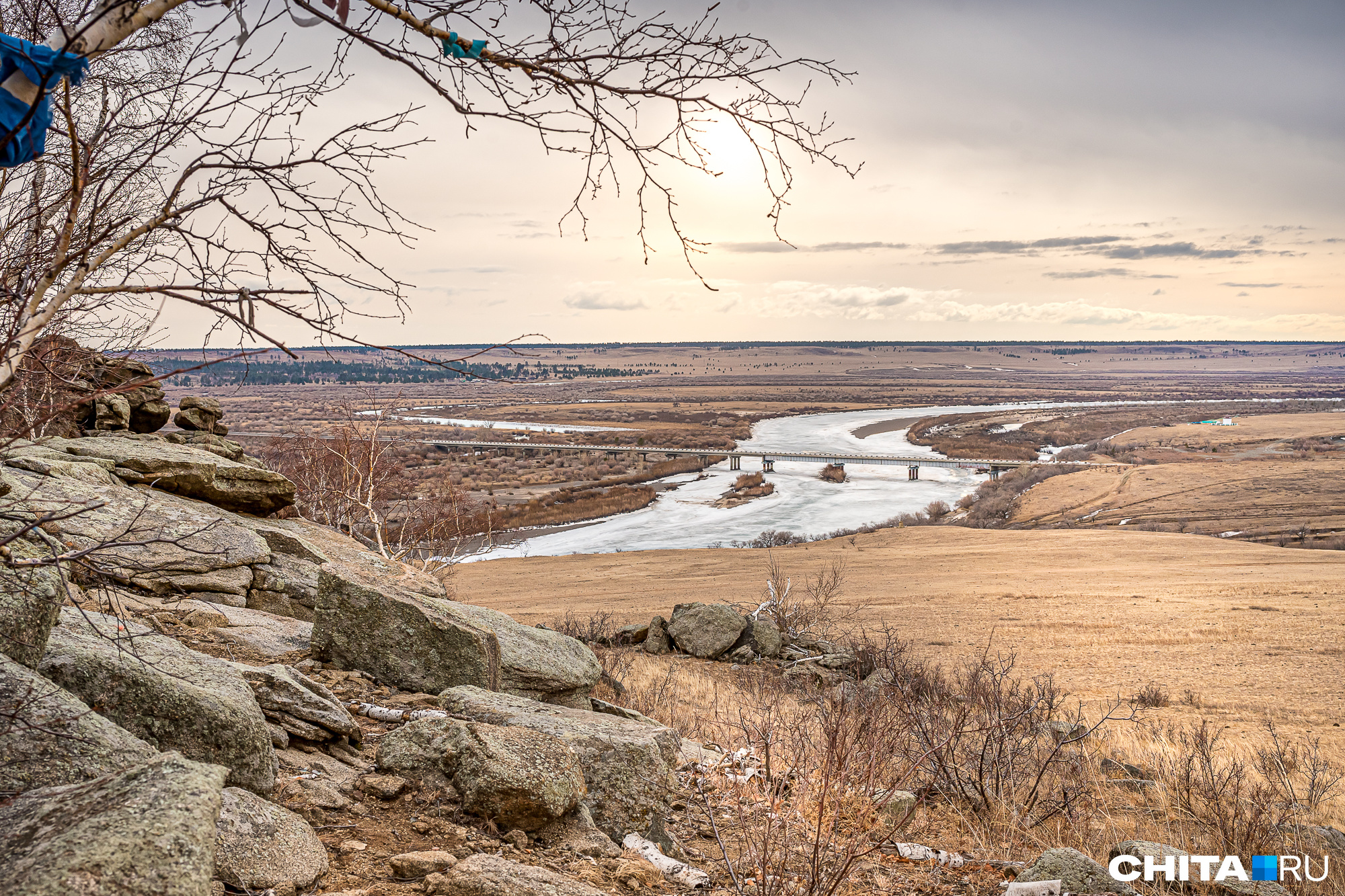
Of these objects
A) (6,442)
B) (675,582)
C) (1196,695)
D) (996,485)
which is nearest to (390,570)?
(6,442)

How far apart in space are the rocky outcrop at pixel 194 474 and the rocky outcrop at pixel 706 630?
334 inches

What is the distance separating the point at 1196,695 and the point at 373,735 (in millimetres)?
16227

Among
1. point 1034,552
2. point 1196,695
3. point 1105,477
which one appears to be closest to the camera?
point 1196,695

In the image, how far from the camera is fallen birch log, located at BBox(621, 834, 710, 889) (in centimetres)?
437

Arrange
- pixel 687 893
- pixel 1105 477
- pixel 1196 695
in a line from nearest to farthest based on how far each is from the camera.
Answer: pixel 687 893, pixel 1196 695, pixel 1105 477

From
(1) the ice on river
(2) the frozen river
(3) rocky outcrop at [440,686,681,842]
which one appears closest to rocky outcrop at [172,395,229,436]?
(3) rocky outcrop at [440,686,681,842]

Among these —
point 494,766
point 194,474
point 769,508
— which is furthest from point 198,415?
point 769,508

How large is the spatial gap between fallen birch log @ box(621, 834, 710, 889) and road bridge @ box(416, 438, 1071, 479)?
70313mm

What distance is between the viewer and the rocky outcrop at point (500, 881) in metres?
3.48

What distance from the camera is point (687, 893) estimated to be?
4.24 meters

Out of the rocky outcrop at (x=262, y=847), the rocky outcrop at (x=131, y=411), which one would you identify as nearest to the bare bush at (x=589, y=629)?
the rocky outcrop at (x=131, y=411)

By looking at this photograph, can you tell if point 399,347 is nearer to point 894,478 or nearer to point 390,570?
point 390,570

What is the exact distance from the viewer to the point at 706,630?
663 inches

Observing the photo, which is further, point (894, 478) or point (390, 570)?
point (894, 478)
